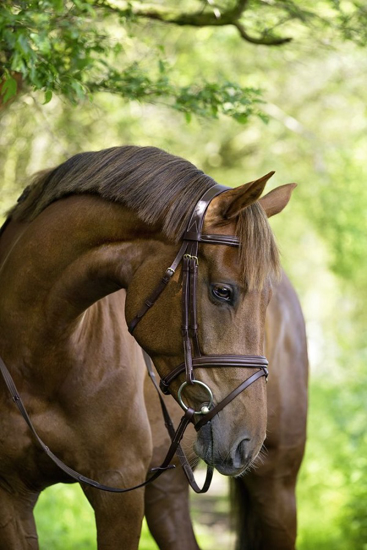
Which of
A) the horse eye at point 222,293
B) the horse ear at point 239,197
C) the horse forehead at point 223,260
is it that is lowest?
the horse eye at point 222,293

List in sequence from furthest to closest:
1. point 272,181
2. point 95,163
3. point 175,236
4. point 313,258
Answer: point 313,258 → point 272,181 → point 95,163 → point 175,236

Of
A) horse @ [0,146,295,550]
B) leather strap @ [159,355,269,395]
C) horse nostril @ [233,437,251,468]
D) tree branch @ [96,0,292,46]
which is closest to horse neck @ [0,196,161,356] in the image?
horse @ [0,146,295,550]

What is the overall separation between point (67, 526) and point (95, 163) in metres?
4.75

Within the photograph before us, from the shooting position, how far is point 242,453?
8.38 feet

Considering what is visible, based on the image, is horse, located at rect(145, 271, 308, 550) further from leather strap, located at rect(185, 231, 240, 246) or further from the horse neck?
leather strap, located at rect(185, 231, 240, 246)

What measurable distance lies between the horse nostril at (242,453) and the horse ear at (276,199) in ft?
2.99

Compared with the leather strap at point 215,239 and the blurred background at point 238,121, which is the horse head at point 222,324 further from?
the blurred background at point 238,121

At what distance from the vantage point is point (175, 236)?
273cm

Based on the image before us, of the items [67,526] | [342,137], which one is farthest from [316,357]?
[67,526]

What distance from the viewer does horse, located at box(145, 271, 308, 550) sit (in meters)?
4.62

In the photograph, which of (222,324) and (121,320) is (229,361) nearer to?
Result: (222,324)

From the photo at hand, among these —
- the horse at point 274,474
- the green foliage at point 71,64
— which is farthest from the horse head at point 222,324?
the horse at point 274,474

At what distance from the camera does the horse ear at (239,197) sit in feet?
8.39

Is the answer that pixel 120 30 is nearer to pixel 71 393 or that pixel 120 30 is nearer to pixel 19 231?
pixel 19 231
